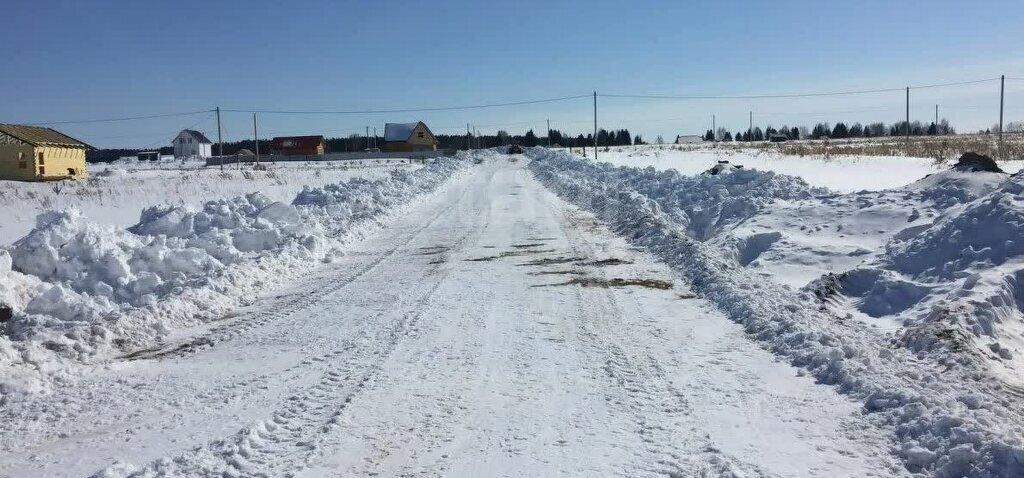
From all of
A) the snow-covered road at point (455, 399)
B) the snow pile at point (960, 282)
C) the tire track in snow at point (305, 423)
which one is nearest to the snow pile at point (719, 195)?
the snow pile at point (960, 282)

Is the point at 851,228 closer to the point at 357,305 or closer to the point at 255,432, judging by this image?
the point at 357,305

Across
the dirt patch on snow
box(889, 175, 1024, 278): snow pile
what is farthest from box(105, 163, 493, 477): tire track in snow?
box(889, 175, 1024, 278): snow pile

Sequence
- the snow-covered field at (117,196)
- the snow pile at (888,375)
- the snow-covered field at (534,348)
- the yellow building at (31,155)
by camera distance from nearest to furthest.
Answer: the snow pile at (888,375), the snow-covered field at (534,348), the snow-covered field at (117,196), the yellow building at (31,155)

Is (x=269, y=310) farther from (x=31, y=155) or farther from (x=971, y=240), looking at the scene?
(x=31, y=155)

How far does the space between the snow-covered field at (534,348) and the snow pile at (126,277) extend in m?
0.04

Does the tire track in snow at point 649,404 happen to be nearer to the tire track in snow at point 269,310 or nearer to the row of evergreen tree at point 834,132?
the tire track in snow at point 269,310

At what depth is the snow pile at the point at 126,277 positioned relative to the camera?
23.6ft

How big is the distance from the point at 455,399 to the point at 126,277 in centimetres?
576

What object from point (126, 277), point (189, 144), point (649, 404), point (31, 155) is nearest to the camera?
point (649, 404)

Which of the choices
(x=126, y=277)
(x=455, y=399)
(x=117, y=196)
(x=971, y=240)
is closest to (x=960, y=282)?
(x=971, y=240)

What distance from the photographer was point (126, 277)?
9391mm

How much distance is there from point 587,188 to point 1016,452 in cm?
2080

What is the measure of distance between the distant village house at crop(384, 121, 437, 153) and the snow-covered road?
99.7 meters

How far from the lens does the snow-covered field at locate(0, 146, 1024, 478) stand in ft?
15.6
